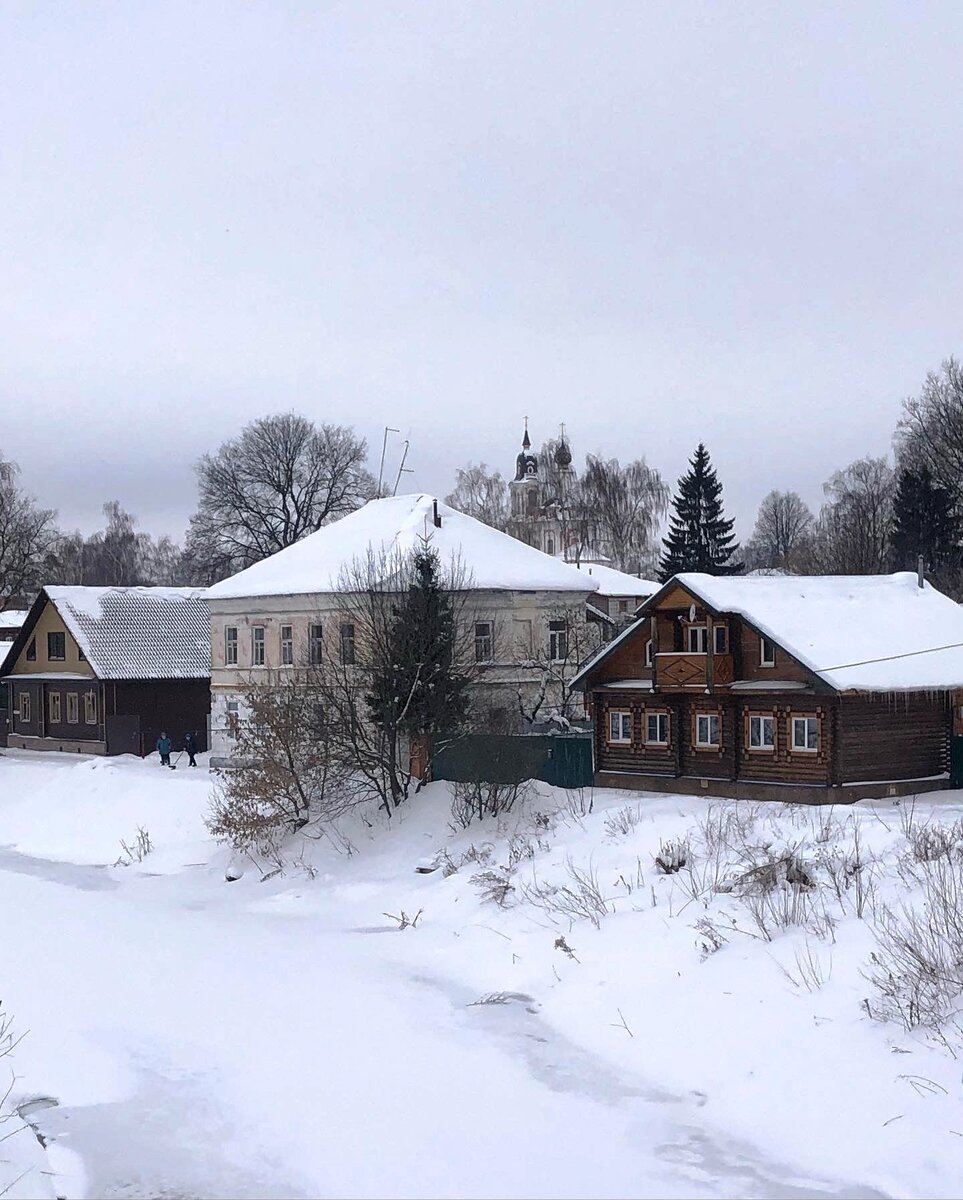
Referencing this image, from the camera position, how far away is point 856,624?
28812mm

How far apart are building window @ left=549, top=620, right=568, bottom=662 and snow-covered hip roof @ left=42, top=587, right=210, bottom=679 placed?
439 inches

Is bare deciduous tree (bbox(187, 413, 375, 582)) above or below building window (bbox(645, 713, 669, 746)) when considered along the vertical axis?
above

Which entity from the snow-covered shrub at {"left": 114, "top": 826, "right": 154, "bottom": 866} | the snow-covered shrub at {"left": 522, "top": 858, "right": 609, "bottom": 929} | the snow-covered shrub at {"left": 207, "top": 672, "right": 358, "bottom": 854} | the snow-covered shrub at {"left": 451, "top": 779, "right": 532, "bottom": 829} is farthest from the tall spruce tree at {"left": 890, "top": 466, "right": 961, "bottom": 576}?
the snow-covered shrub at {"left": 522, "top": 858, "right": 609, "bottom": 929}

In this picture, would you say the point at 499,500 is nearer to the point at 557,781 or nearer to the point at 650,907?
the point at 557,781

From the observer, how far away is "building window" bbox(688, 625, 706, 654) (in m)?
29.3

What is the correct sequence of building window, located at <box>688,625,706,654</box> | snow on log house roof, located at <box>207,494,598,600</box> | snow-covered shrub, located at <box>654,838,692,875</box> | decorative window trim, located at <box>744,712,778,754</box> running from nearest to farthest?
snow-covered shrub, located at <box>654,838,692,875</box>, decorative window trim, located at <box>744,712,778,754</box>, building window, located at <box>688,625,706,654</box>, snow on log house roof, located at <box>207,494,598,600</box>

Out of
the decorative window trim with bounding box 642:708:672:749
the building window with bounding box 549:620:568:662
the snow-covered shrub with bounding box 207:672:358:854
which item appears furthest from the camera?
the building window with bounding box 549:620:568:662

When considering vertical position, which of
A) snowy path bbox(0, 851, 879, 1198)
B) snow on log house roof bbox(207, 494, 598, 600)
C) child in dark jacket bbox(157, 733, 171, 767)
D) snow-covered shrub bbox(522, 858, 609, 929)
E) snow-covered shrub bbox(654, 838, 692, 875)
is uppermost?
snow on log house roof bbox(207, 494, 598, 600)

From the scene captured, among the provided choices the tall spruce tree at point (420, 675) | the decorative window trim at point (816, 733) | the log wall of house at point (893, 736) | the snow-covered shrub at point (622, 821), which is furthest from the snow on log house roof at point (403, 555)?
the log wall of house at point (893, 736)

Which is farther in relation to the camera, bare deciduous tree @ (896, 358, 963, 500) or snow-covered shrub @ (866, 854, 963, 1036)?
bare deciduous tree @ (896, 358, 963, 500)

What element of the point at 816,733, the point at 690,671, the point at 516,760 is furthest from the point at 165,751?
the point at 816,733

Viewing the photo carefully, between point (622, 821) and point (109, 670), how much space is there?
22.4m

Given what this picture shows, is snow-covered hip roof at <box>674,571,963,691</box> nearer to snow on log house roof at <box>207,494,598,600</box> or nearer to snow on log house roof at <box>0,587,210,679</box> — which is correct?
snow on log house roof at <box>207,494,598,600</box>

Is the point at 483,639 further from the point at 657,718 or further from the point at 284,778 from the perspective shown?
the point at 284,778
